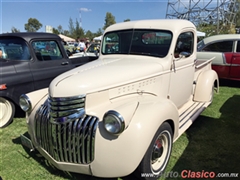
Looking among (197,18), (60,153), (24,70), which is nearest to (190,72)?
(60,153)

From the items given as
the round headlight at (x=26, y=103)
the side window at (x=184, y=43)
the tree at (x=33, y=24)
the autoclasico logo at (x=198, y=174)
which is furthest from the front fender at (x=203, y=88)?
the tree at (x=33, y=24)

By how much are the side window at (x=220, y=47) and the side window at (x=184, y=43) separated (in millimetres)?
4430

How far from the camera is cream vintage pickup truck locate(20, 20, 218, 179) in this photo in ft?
6.84

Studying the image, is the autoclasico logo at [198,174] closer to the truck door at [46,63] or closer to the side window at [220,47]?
the truck door at [46,63]

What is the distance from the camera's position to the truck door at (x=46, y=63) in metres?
4.71

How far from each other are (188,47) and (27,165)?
331 cm

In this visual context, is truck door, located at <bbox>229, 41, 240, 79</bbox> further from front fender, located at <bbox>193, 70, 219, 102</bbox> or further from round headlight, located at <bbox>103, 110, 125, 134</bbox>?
round headlight, located at <bbox>103, 110, 125, 134</bbox>

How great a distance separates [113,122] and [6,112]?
326 centimetres

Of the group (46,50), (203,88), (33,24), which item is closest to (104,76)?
(203,88)

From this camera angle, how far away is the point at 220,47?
782 centimetres

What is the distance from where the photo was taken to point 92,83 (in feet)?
7.94

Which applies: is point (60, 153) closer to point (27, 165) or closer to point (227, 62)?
point (27, 165)

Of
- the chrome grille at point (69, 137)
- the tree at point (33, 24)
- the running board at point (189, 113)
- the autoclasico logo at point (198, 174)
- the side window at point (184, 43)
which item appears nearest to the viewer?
the chrome grille at point (69, 137)

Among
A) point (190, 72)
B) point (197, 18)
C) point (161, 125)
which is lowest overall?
point (161, 125)
